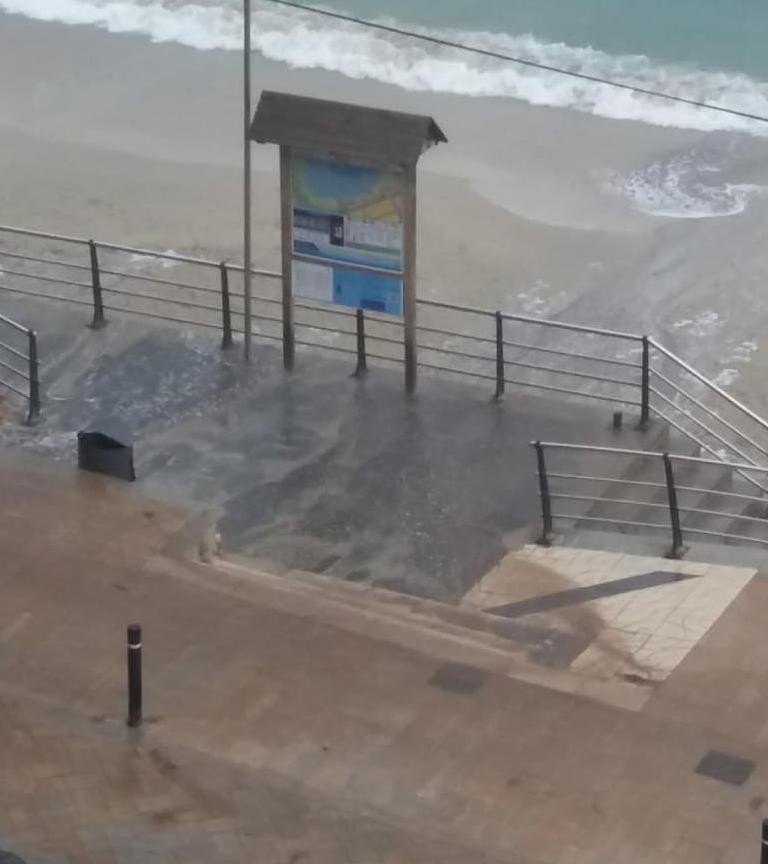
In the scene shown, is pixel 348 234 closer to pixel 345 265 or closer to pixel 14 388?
pixel 345 265

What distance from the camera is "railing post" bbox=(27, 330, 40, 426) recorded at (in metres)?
15.7

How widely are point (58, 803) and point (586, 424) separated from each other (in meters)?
7.32

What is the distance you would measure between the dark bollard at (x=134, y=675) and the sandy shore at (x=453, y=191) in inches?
454

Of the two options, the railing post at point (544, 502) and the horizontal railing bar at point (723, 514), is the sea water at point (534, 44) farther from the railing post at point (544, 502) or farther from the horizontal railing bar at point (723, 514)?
the railing post at point (544, 502)

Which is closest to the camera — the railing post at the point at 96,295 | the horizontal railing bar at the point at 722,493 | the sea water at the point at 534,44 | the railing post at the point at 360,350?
the horizontal railing bar at the point at 722,493

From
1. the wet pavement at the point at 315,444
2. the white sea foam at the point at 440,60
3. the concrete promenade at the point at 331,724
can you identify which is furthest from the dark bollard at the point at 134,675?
the white sea foam at the point at 440,60

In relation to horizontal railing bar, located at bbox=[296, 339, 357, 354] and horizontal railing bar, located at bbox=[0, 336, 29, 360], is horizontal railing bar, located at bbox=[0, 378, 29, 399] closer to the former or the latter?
horizontal railing bar, located at bbox=[0, 336, 29, 360]

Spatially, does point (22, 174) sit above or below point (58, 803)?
below

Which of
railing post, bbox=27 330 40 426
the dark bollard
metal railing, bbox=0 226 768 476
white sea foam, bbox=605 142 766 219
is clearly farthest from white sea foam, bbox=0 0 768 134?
the dark bollard

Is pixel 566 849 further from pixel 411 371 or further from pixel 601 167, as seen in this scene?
pixel 601 167

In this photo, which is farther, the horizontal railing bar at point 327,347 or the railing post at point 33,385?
the horizontal railing bar at point 327,347

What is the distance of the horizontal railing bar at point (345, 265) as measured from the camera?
16094 millimetres

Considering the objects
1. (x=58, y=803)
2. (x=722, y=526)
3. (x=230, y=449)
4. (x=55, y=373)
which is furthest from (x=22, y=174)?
(x=58, y=803)

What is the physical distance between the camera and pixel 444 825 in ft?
32.5
